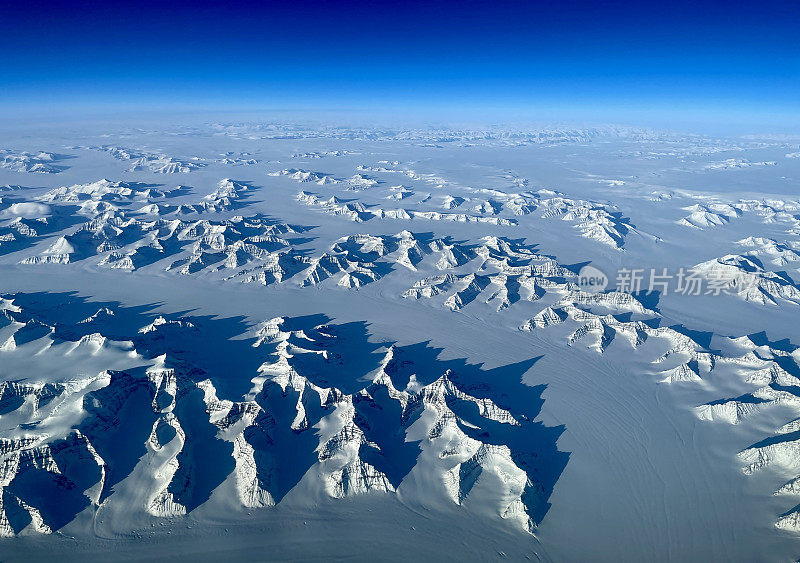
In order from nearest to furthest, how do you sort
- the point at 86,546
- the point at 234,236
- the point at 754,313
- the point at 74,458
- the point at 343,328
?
1. the point at 86,546
2. the point at 74,458
3. the point at 343,328
4. the point at 754,313
5. the point at 234,236

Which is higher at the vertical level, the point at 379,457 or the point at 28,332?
the point at 28,332

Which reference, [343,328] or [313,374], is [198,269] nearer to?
[343,328]

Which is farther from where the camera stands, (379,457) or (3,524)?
(379,457)

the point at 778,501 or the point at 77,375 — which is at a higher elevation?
the point at 77,375

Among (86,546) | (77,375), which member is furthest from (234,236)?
(86,546)

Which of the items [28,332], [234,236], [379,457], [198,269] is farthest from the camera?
[234,236]

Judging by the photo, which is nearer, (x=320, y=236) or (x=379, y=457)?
(x=379, y=457)

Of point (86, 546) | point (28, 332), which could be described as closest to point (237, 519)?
point (86, 546)

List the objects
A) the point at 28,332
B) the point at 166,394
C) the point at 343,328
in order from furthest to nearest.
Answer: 1. the point at 343,328
2. the point at 28,332
3. the point at 166,394

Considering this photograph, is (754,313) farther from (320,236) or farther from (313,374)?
(320,236)
